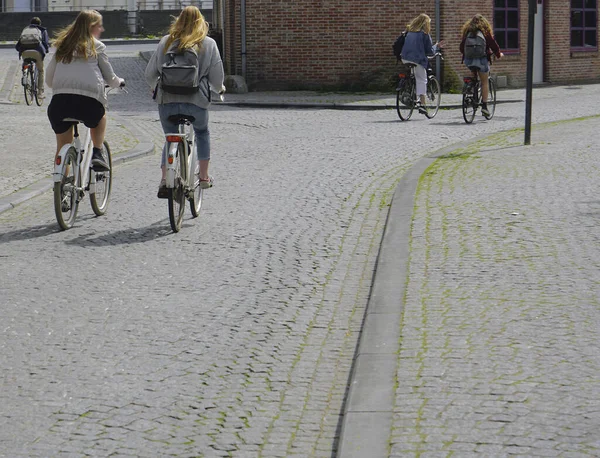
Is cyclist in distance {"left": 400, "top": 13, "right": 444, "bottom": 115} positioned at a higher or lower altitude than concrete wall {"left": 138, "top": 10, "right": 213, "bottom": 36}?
lower

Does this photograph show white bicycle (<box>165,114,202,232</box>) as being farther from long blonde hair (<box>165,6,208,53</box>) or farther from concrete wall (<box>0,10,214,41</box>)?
concrete wall (<box>0,10,214,41</box>)

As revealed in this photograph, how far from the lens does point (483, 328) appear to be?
6066mm

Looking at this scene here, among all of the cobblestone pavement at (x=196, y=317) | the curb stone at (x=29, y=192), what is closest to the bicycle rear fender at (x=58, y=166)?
the cobblestone pavement at (x=196, y=317)

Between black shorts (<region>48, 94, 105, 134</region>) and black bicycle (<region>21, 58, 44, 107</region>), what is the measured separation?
13.8 meters

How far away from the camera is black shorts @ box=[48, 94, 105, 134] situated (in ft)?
31.4

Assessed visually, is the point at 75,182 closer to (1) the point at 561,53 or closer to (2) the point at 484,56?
(2) the point at 484,56

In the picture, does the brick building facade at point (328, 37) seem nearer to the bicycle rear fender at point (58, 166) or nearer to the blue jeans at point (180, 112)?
the blue jeans at point (180, 112)

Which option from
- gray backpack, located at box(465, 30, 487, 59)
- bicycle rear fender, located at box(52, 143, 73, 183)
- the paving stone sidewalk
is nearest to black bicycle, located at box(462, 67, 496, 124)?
gray backpack, located at box(465, 30, 487, 59)

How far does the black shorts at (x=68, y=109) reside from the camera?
9.57 metres

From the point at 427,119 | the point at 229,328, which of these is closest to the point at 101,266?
the point at 229,328

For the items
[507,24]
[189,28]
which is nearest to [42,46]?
[507,24]

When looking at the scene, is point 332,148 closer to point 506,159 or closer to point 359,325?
point 506,159

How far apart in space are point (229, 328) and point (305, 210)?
3.89 m

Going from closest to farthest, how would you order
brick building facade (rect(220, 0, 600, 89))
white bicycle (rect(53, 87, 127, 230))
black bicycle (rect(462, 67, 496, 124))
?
white bicycle (rect(53, 87, 127, 230)) < black bicycle (rect(462, 67, 496, 124)) < brick building facade (rect(220, 0, 600, 89))
